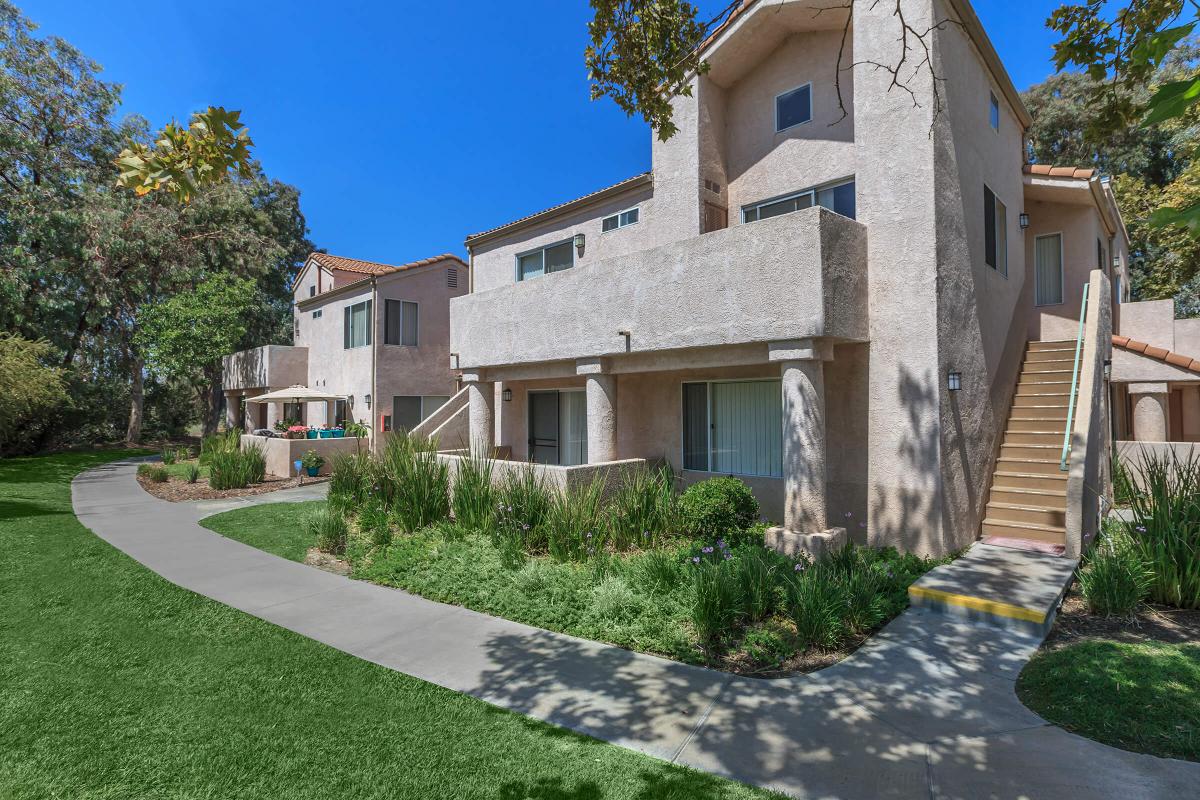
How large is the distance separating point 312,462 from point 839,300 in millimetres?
15924

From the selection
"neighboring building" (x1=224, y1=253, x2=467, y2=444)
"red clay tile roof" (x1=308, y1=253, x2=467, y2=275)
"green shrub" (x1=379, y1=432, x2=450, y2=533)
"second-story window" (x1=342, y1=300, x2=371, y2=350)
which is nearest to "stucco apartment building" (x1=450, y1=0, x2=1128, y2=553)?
"green shrub" (x1=379, y1=432, x2=450, y2=533)

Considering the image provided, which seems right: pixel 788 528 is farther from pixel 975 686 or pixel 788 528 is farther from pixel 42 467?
pixel 42 467

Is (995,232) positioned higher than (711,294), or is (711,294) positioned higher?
(995,232)

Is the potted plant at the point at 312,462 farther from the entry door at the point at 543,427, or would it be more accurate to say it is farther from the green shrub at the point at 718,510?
the green shrub at the point at 718,510

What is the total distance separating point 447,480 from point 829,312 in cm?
731

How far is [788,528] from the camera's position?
879 centimetres

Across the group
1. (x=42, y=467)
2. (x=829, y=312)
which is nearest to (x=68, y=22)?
(x=829, y=312)

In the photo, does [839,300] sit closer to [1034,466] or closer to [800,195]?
[800,195]

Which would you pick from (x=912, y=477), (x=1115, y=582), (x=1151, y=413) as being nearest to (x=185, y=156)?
(x=912, y=477)

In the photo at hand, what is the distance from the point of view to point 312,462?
18422mm

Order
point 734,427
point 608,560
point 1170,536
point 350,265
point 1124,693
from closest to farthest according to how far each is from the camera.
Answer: point 1124,693
point 1170,536
point 608,560
point 734,427
point 350,265

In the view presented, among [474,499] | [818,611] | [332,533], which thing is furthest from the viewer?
[474,499]

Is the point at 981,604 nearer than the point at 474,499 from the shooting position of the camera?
Yes

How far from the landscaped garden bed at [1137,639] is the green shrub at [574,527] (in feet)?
17.5
